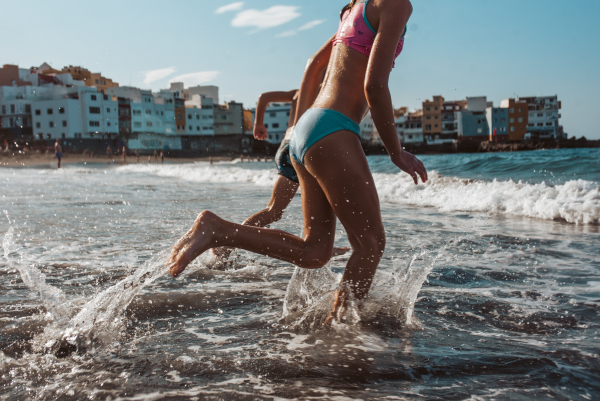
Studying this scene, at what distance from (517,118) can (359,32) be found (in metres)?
98.4

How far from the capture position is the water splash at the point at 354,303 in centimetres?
252

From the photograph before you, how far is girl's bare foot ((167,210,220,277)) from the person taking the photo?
220 centimetres

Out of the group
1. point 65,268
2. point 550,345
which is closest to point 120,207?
point 65,268

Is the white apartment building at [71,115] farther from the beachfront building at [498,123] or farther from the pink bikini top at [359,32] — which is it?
the pink bikini top at [359,32]

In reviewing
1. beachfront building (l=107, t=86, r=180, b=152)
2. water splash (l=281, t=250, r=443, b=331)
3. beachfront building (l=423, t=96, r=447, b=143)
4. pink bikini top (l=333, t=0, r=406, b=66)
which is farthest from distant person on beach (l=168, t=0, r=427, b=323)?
beachfront building (l=423, t=96, r=447, b=143)

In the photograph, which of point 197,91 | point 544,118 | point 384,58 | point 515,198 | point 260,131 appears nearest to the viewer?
point 384,58

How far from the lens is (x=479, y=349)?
7.03 feet

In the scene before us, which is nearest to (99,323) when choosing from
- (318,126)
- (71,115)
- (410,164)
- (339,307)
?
(339,307)

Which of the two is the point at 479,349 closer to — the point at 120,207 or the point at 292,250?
the point at 292,250

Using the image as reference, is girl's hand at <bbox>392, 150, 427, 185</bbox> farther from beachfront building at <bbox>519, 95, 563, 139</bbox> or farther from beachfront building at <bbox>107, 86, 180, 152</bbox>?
beachfront building at <bbox>519, 95, 563, 139</bbox>

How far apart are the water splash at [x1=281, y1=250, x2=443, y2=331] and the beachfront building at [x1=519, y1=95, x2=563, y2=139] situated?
97.4 m

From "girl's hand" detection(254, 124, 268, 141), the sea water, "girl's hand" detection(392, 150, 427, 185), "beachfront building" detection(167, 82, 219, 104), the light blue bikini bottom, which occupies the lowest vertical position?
the sea water

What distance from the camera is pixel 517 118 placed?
89562 millimetres

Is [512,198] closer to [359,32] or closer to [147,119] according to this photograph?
[359,32]
